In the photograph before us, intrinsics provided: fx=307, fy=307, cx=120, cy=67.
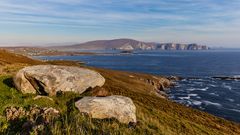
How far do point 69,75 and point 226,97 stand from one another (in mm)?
65939

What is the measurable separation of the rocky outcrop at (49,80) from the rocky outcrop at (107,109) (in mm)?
4375

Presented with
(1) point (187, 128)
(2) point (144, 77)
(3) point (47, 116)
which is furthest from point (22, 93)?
(2) point (144, 77)

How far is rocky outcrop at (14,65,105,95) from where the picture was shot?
2298 cm

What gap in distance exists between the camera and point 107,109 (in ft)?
62.5

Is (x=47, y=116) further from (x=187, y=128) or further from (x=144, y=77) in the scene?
(x=144, y=77)

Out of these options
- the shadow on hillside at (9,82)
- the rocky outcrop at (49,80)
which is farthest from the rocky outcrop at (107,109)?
the shadow on hillside at (9,82)

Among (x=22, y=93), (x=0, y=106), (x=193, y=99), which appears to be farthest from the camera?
(x=193, y=99)

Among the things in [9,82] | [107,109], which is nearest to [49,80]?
[9,82]

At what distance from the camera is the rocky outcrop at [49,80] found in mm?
22984

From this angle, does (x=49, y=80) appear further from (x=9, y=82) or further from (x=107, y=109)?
(x=107, y=109)

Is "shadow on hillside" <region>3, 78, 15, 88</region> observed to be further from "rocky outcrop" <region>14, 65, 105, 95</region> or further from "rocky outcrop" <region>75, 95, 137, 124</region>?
"rocky outcrop" <region>75, 95, 137, 124</region>

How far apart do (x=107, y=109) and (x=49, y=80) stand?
6362 millimetres

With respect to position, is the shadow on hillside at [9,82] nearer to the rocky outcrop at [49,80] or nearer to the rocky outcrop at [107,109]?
the rocky outcrop at [49,80]

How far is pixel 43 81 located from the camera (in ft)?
75.5
